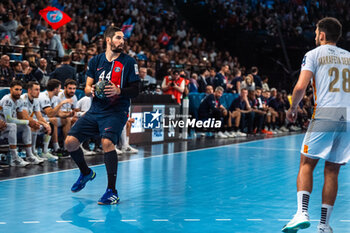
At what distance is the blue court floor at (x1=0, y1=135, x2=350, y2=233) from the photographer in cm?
502

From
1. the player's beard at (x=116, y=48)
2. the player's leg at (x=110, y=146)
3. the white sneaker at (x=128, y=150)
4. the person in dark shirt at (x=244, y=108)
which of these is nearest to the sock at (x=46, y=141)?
the white sneaker at (x=128, y=150)

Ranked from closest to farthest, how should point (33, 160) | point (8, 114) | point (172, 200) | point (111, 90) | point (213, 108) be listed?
point (111, 90) < point (172, 200) < point (8, 114) < point (33, 160) < point (213, 108)

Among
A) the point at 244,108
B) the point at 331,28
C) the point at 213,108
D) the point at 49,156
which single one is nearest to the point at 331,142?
the point at 331,28

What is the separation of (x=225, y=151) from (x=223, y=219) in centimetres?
736

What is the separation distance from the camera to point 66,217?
5320 millimetres

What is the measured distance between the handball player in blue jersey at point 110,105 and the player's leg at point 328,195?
2.44 m

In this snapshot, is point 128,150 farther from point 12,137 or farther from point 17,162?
point 12,137

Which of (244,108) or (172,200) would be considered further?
(244,108)

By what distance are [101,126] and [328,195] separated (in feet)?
8.90

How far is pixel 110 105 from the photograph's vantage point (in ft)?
19.9

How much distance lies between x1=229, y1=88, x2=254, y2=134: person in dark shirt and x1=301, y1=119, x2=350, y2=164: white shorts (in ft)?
41.9

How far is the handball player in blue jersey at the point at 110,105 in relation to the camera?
5.98 metres

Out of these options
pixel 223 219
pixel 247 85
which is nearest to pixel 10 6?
pixel 247 85

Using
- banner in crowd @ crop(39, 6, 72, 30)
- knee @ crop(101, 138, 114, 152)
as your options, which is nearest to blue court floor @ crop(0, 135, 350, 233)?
knee @ crop(101, 138, 114, 152)
